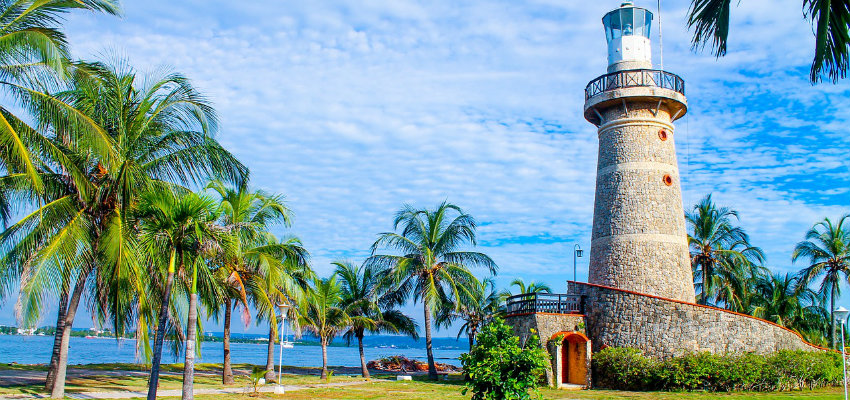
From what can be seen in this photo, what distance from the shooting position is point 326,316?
29.5 metres

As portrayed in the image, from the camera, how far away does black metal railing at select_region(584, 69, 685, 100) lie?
2291 cm

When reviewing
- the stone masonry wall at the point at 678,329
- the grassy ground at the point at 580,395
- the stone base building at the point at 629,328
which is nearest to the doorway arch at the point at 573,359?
the stone base building at the point at 629,328

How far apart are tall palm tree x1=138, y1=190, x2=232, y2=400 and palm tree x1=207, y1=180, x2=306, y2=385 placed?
150 inches

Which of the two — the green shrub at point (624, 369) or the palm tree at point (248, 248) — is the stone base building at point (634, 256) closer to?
the green shrub at point (624, 369)

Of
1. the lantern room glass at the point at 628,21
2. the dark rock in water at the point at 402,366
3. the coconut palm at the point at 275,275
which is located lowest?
the dark rock in water at the point at 402,366

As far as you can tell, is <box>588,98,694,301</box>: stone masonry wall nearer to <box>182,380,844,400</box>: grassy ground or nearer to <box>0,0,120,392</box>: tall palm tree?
<box>182,380,844,400</box>: grassy ground

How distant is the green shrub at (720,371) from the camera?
61.5ft

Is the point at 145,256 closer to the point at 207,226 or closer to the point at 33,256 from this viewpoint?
the point at 207,226

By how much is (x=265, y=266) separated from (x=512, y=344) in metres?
11.4

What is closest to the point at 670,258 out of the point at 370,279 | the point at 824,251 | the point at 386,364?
the point at 824,251

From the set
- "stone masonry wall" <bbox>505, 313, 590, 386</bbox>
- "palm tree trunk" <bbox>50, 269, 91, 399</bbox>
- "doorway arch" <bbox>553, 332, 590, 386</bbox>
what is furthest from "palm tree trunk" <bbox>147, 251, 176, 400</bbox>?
"doorway arch" <bbox>553, 332, 590, 386</bbox>

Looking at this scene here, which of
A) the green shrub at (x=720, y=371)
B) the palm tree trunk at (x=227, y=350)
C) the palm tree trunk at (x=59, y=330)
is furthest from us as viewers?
the palm tree trunk at (x=227, y=350)

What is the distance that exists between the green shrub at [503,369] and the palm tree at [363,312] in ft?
65.8

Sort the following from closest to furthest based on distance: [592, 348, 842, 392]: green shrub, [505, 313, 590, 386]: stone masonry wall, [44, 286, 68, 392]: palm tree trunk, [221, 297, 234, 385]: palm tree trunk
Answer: [44, 286, 68, 392]: palm tree trunk, [592, 348, 842, 392]: green shrub, [505, 313, 590, 386]: stone masonry wall, [221, 297, 234, 385]: palm tree trunk
